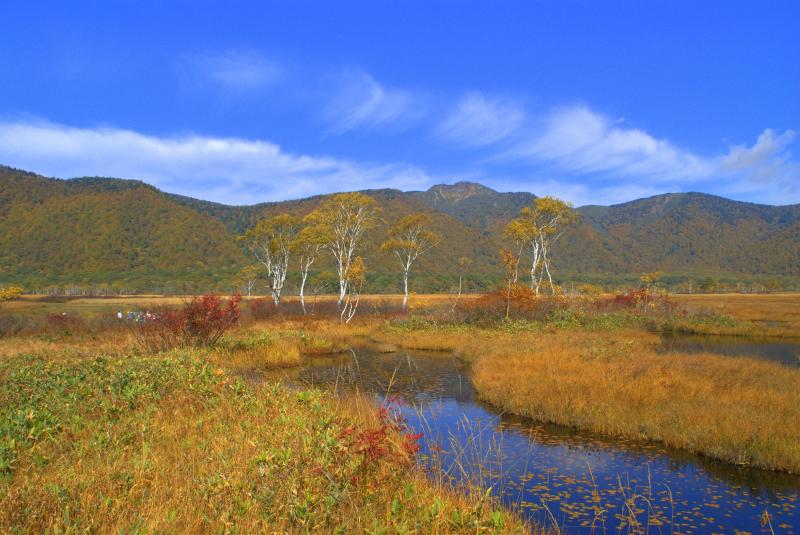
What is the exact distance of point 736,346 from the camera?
28219mm

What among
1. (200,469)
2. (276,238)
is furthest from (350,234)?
(200,469)

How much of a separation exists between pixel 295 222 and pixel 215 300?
30399 millimetres

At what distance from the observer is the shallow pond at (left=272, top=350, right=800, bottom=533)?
779cm

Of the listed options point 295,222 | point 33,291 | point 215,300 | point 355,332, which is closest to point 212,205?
point 33,291

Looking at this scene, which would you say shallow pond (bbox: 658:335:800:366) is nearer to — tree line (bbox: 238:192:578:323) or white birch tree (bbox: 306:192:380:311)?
tree line (bbox: 238:192:578:323)

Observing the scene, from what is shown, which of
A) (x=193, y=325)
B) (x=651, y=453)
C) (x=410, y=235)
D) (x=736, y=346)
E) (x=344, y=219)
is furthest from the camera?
(x=410, y=235)

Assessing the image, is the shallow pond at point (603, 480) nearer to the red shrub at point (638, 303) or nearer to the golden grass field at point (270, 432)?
the golden grass field at point (270, 432)

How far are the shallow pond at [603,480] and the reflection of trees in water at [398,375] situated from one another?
8.79 feet

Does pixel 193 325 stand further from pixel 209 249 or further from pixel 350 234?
pixel 209 249

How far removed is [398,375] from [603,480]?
11.1m

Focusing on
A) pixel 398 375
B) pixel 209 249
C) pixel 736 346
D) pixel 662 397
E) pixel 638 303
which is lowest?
pixel 398 375

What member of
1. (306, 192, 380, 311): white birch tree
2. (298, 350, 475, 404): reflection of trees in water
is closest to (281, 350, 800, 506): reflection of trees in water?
Result: (298, 350, 475, 404): reflection of trees in water

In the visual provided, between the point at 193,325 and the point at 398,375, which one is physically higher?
the point at 193,325

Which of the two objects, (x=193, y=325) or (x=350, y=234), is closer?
(x=193, y=325)
